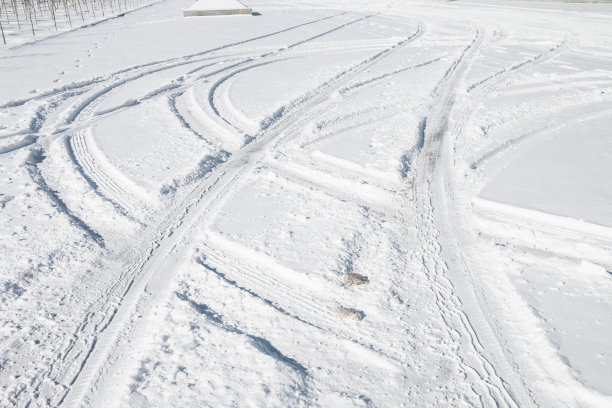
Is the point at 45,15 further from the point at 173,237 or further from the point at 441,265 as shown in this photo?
the point at 441,265

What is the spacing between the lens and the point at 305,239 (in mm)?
4676

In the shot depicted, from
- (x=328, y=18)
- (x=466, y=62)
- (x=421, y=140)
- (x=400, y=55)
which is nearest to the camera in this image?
(x=421, y=140)

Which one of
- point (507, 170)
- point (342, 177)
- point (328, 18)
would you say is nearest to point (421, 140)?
point (507, 170)

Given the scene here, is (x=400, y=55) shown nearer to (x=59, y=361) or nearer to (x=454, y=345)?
(x=454, y=345)

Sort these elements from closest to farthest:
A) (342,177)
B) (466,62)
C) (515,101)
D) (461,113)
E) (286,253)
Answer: (286,253) < (342,177) < (461,113) < (515,101) < (466,62)

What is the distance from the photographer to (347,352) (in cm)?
340

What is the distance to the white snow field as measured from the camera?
321cm

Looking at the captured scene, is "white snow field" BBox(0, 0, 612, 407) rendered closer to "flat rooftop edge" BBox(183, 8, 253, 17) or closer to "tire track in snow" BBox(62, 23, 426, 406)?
"tire track in snow" BBox(62, 23, 426, 406)

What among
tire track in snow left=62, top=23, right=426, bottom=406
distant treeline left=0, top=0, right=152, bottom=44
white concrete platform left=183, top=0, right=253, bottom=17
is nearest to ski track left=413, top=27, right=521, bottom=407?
tire track in snow left=62, top=23, right=426, bottom=406

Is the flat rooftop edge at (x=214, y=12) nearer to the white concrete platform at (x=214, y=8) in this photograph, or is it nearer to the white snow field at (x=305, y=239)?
the white concrete platform at (x=214, y=8)

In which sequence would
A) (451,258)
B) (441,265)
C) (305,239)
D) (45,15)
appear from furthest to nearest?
(45,15), (305,239), (451,258), (441,265)

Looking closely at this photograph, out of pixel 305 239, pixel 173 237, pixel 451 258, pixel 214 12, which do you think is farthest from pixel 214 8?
pixel 451 258

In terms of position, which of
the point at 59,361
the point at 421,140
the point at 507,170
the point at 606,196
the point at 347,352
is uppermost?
the point at 606,196

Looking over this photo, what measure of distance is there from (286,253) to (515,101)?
20.4ft
